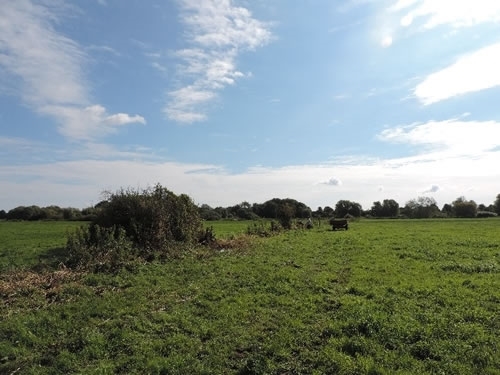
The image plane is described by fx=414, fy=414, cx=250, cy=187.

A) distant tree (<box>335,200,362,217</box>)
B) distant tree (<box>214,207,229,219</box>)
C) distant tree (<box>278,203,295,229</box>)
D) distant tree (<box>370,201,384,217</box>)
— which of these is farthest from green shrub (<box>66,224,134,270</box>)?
distant tree (<box>370,201,384,217</box>)

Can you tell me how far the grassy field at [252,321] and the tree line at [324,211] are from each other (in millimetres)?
62020

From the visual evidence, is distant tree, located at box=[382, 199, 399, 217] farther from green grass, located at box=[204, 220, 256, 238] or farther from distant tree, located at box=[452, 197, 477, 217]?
green grass, located at box=[204, 220, 256, 238]

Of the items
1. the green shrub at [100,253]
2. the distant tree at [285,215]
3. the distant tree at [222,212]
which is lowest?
the green shrub at [100,253]

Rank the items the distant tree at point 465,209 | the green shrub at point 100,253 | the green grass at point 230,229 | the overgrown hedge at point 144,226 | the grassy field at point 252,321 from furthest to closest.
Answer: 1. the distant tree at point 465,209
2. the green grass at point 230,229
3. the overgrown hedge at point 144,226
4. the green shrub at point 100,253
5. the grassy field at point 252,321

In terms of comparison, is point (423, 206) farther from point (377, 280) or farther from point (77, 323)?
point (77, 323)

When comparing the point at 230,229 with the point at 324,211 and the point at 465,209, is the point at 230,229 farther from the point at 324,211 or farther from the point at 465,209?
the point at 465,209

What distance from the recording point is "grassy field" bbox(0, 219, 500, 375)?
7211 mm

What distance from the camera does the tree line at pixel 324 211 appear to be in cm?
8788

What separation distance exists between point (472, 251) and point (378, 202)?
107 meters

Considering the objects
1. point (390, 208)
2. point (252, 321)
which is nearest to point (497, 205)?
point (390, 208)

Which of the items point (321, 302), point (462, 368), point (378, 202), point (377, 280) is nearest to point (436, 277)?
point (377, 280)

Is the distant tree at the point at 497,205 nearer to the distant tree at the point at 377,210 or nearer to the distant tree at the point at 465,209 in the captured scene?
the distant tree at the point at 465,209

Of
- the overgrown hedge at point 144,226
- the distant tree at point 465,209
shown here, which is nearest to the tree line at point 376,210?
the distant tree at point 465,209

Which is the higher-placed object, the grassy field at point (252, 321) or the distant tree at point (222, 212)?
the distant tree at point (222, 212)
